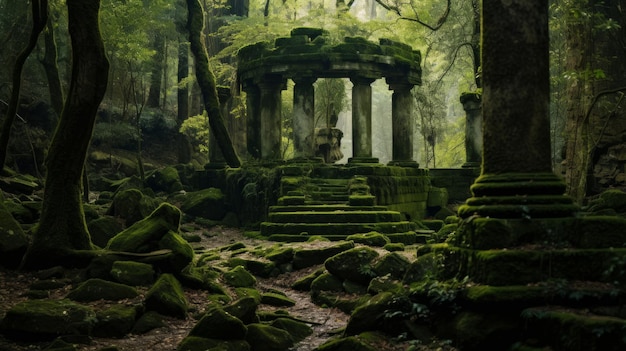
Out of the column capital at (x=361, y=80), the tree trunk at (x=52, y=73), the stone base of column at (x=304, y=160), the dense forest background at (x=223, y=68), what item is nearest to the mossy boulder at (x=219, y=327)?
the dense forest background at (x=223, y=68)

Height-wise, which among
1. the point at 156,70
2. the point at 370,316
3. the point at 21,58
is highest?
the point at 156,70

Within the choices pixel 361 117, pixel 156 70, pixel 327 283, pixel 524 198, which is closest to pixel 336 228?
pixel 327 283

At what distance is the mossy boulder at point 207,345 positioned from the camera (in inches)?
243

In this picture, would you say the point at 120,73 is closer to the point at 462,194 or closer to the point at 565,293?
the point at 462,194

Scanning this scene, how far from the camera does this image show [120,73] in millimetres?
29438

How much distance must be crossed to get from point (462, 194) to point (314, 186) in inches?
290

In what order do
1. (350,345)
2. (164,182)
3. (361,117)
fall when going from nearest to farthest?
(350,345), (361,117), (164,182)

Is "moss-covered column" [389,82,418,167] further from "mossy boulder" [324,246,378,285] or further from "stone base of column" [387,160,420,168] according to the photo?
"mossy boulder" [324,246,378,285]

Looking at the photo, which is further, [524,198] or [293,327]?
[293,327]

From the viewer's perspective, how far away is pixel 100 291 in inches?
306

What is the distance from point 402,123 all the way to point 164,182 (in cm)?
896

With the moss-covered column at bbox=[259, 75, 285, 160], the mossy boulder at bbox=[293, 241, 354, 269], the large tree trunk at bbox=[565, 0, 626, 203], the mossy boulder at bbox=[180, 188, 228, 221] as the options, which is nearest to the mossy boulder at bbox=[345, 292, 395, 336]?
the mossy boulder at bbox=[293, 241, 354, 269]

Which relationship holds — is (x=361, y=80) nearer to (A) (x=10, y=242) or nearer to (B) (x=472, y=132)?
(B) (x=472, y=132)

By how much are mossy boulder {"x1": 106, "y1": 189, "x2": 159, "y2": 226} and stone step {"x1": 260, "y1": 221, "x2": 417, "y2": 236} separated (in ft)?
10.5
